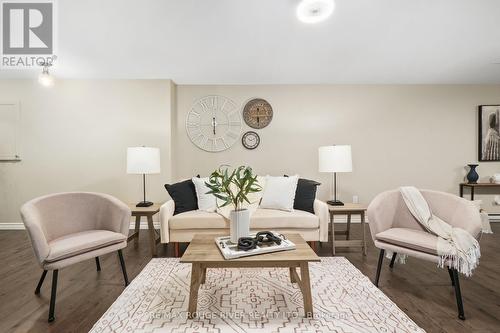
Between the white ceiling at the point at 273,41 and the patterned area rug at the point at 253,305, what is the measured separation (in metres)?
2.64

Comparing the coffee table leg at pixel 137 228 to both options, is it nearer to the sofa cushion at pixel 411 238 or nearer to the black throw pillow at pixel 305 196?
the black throw pillow at pixel 305 196

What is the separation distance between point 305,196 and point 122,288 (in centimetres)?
213

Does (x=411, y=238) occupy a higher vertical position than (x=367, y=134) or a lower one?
lower

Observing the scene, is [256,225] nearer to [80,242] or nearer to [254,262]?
[254,262]

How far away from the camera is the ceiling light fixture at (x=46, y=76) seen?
3063 mm

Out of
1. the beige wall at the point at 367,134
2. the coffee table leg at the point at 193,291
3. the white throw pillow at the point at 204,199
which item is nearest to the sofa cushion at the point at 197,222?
the white throw pillow at the point at 204,199

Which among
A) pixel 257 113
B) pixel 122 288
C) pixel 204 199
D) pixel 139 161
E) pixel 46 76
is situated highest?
pixel 46 76

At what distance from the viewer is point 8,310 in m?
1.82

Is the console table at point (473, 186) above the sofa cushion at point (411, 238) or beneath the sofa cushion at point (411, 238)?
above

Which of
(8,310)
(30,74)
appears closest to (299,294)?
(8,310)

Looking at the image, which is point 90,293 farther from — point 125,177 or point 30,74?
point 30,74

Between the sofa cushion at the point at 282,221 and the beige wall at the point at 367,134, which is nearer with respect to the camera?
the sofa cushion at the point at 282,221

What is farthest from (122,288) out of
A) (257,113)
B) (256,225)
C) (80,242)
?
(257,113)

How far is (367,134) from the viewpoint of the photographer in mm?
4078
